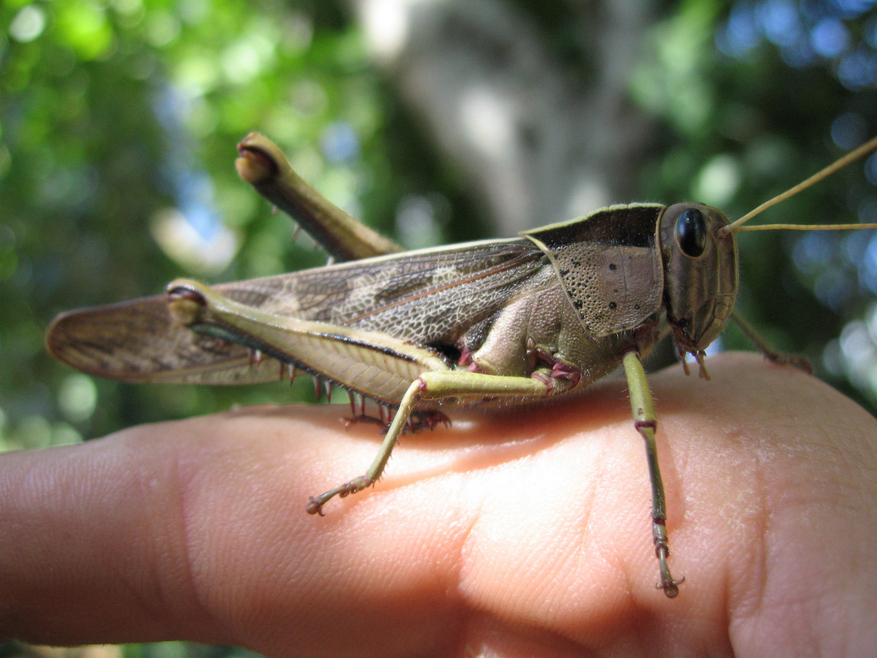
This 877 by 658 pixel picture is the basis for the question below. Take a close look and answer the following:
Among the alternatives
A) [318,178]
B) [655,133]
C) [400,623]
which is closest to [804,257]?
[655,133]

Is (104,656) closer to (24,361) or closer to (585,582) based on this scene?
(24,361)

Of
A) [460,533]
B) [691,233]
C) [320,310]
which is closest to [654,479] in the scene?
[460,533]

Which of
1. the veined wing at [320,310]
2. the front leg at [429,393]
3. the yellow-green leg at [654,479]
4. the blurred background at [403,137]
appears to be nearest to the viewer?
the yellow-green leg at [654,479]

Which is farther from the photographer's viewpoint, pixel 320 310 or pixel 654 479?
pixel 320 310

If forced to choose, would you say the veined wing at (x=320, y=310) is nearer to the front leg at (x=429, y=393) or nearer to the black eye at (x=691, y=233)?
the front leg at (x=429, y=393)

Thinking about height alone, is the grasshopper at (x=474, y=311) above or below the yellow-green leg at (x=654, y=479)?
above

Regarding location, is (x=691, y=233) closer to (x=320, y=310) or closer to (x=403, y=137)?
(x=320, y=310)

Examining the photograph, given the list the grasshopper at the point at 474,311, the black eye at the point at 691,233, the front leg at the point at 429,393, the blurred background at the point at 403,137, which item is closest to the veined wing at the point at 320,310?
the grasshopper at the point at 474,311
